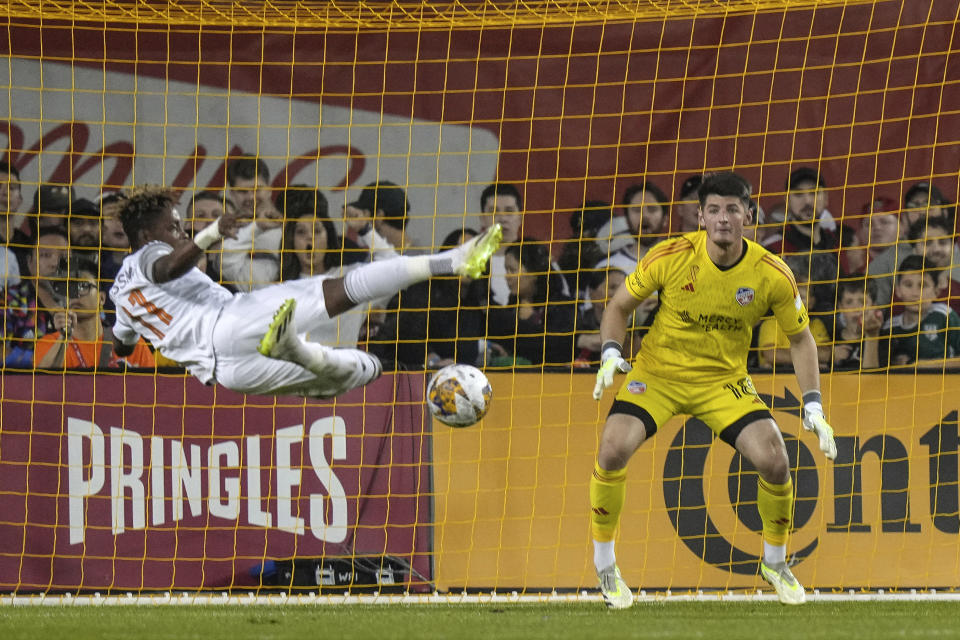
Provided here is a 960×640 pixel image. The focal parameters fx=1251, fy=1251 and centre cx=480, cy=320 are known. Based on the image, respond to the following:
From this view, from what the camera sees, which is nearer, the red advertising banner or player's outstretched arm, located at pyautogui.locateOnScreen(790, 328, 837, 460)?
player's outstretched arm, located at pyautogui.locateOnScreen(790, 328, 837, 460)

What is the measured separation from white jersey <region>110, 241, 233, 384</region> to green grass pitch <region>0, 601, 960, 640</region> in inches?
48.4

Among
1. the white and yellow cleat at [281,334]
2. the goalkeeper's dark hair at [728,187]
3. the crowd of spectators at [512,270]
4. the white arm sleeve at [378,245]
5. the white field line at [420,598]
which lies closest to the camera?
the white and yellow cleat at [281,334]

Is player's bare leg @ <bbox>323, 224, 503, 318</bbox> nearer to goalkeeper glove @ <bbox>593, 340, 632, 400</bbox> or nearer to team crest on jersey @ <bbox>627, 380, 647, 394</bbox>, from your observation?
goalkeeper glove @ <bbox>593, 340, 632, 400</bbox>

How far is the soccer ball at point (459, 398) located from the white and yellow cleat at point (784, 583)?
1.81 meters

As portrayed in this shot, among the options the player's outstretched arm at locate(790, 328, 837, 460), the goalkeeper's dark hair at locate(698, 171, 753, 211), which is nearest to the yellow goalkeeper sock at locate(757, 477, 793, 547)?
the player's outstretched arm at locate(790, 328, 837, 460)

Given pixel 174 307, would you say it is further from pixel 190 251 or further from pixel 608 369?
pixel 608 369

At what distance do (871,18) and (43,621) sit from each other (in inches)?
240

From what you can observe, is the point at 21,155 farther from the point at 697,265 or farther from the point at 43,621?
the point at 697,265

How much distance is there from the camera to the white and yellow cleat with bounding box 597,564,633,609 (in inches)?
248

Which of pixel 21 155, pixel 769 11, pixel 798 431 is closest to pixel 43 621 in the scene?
pixel 21 155

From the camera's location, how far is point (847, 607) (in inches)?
258

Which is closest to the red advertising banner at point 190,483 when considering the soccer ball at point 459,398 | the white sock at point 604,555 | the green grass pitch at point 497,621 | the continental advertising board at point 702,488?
the continental advertising board at point 702,488

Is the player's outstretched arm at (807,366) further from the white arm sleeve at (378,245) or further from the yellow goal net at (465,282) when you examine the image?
the white arm sleeve at (378,245)

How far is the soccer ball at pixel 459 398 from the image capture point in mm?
5883
